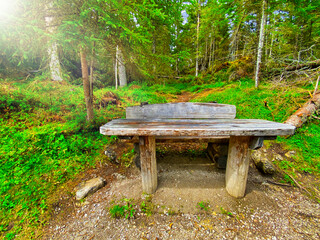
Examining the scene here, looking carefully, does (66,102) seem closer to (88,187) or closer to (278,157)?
(88,187)

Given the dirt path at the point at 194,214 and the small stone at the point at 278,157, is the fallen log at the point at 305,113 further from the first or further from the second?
the dirt path at the point at 194,214

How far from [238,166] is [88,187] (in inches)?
99.4

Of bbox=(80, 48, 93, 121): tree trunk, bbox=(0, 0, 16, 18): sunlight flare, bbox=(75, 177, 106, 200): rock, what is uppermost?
bbox=(0, 0, 16, 18): sunlight flare

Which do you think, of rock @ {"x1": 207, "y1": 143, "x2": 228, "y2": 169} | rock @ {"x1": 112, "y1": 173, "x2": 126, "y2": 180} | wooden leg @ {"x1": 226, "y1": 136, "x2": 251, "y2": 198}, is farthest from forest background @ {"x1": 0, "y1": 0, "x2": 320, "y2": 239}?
wooden leg @ {"x1": 226, "y1": 136, "x2": 251, "y2": 198}

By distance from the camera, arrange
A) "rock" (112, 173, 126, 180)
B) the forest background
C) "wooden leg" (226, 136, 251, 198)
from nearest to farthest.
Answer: "wooden leg" (226, 136, 251, 198) < the forest background < "rock" (112, 173, 126, 180)

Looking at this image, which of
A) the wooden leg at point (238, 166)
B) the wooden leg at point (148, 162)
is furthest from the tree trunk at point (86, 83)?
the wooden leg at point (238, 166)

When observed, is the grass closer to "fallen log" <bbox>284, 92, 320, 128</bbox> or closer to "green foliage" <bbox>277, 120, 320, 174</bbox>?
"green foliage" <bbox>277, 120, 320, 174</bbox>

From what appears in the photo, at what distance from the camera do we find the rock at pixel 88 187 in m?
2.03

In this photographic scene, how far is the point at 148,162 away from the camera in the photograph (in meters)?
1.92

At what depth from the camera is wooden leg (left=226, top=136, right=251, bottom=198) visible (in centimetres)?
182

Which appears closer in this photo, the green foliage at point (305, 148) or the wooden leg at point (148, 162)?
the wooden leg at point (148, 162)

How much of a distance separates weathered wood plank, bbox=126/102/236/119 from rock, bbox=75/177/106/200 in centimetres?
133

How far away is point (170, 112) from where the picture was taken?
2695mm

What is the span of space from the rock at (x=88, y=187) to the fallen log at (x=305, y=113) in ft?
16.2
